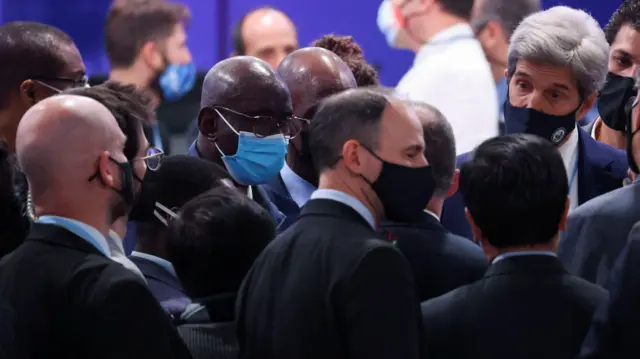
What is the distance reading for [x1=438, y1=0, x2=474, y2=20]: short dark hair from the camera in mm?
6191

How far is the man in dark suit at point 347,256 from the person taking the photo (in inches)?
101

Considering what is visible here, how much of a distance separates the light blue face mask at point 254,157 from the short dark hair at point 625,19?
1511 mm

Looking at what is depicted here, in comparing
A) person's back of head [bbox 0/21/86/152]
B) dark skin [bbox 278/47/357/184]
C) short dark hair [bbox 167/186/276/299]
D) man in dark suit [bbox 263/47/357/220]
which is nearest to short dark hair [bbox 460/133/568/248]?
short dark hair [bbox 167/186/276/299]

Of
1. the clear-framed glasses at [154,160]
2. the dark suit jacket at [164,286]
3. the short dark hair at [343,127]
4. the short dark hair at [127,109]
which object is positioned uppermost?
the short dark hair at [343,127]

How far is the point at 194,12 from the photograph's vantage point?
24.2 feet

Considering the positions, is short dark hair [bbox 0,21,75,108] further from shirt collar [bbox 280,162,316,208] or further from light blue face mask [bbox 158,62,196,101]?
light blue face mask [bbox 158,62,196,101]

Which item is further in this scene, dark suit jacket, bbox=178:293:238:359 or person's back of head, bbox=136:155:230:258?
person's back of head, bbox=136:155:230:258

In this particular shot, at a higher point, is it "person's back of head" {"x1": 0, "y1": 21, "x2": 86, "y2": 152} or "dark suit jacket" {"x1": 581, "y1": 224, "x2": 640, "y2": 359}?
"dark suit jacket" {"x1": 581, "y1": 224, "x2": 640, "y2": 359}

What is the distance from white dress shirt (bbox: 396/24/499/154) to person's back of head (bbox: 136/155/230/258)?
2.48 meters

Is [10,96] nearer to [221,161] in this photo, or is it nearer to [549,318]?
[221,161]

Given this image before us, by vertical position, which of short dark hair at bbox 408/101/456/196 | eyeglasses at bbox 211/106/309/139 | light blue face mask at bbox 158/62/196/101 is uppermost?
short dark hair at bbox 408/101/456/196

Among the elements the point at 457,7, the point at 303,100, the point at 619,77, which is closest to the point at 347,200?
the point at 303,100

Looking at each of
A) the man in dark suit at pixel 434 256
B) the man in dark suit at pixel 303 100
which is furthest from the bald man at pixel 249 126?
the man in dark suit at pixel 434 256

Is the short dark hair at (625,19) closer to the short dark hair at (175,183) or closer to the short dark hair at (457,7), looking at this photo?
the short dark hair at (457,7)
